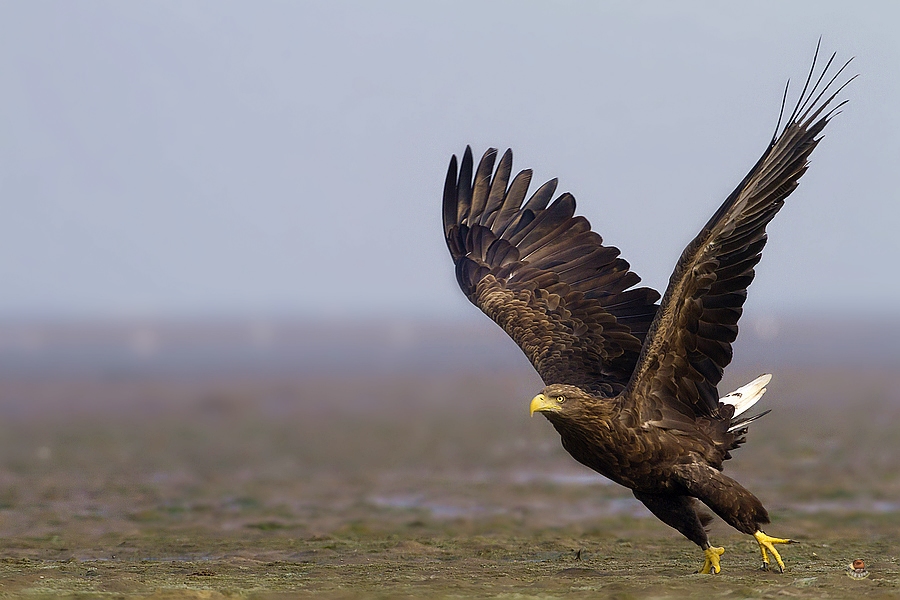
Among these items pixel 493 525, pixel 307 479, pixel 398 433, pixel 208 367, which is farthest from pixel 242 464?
pixel 208 367

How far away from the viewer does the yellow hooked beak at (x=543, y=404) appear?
305 inches

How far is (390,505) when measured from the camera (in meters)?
13.1

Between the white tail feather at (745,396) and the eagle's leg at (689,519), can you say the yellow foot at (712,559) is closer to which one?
the eagle's leg at (689,519)

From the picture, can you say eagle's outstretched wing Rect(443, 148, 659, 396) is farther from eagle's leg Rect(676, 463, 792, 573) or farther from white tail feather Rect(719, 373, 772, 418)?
eagle's leg Rect(676, 463, 792, 573)

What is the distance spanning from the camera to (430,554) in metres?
9.72

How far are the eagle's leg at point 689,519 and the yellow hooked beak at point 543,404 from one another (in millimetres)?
1053

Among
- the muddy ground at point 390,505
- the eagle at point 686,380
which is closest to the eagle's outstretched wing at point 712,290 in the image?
the eagle at point 686,380

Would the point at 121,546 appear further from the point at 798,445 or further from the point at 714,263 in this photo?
the point at 798,445

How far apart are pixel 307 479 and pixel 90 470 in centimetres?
274

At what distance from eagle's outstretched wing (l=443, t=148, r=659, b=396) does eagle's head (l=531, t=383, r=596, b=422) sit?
Result: 82 cm

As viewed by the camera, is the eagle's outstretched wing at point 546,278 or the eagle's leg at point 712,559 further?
the eagle's outstretched wing at point 546,278

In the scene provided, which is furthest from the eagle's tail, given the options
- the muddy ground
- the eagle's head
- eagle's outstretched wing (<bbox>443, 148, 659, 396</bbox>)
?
the eagle's head

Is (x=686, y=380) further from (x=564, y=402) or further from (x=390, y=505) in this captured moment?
(x=390, y=505)

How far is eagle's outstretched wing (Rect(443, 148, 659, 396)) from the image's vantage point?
9.53 metres
